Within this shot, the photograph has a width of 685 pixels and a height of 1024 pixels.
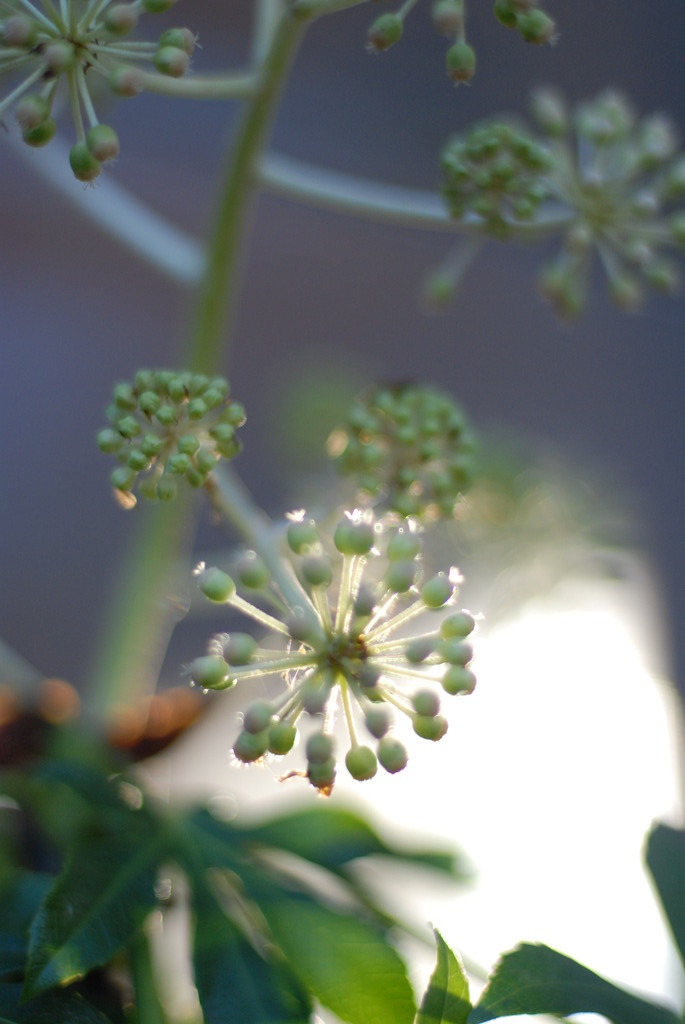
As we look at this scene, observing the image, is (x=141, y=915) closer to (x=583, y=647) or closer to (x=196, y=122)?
(x=583, y=647)

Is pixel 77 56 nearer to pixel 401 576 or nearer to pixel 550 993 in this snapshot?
pixel 401 576

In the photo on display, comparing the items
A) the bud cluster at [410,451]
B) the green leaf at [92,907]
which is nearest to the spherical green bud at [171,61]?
the bud cluster at [410,451]

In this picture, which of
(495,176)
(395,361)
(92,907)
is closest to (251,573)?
(92,907)

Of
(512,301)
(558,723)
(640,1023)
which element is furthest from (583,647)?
(512,301)

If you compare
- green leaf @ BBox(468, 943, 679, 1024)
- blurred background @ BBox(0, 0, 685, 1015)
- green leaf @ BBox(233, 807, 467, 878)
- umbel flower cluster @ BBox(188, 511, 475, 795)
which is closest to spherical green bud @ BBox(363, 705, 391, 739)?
umbel flower cluster @ BBox(188, 511, 475, 795)

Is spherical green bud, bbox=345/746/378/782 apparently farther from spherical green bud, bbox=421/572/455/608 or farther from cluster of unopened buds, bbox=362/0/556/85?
cluster of unopened buds, bbox=362/0/556/85

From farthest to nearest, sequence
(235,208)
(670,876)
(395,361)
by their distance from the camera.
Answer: (395,361)
(235,208)
(670,876)
